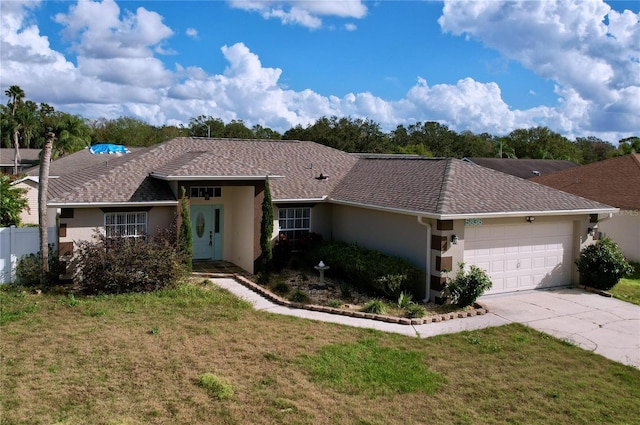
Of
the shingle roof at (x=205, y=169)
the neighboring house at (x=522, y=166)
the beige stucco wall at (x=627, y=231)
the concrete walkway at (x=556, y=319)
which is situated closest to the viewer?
the concrete walkway at (x=556, y=319)

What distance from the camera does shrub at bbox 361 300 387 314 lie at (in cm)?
1280

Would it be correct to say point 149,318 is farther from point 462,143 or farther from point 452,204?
point 462,143

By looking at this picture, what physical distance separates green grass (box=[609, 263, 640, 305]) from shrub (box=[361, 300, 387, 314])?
7.49m

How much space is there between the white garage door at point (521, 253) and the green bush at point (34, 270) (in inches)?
454

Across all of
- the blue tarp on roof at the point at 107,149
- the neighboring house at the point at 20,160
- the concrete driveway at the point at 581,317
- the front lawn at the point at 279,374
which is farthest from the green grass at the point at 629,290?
the neighboring house at the point at 20,160

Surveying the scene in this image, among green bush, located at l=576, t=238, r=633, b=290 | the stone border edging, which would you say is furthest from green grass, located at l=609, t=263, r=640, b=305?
the stone border edging

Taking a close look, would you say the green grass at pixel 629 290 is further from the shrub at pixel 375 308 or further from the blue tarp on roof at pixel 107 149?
the blue tarp on roof at pixel 107 149

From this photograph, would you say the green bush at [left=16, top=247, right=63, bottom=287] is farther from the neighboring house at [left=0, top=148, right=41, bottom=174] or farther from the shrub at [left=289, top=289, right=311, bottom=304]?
the neighboring house at [left=0, top=148, right=41, bottom=174]

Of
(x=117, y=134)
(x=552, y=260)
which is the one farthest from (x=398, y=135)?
(x=552, y=260)

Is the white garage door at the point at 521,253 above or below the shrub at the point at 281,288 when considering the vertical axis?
above

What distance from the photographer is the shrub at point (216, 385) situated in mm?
7867

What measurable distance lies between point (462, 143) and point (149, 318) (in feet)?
240

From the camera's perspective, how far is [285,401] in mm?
7719

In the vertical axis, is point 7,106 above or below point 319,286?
above
